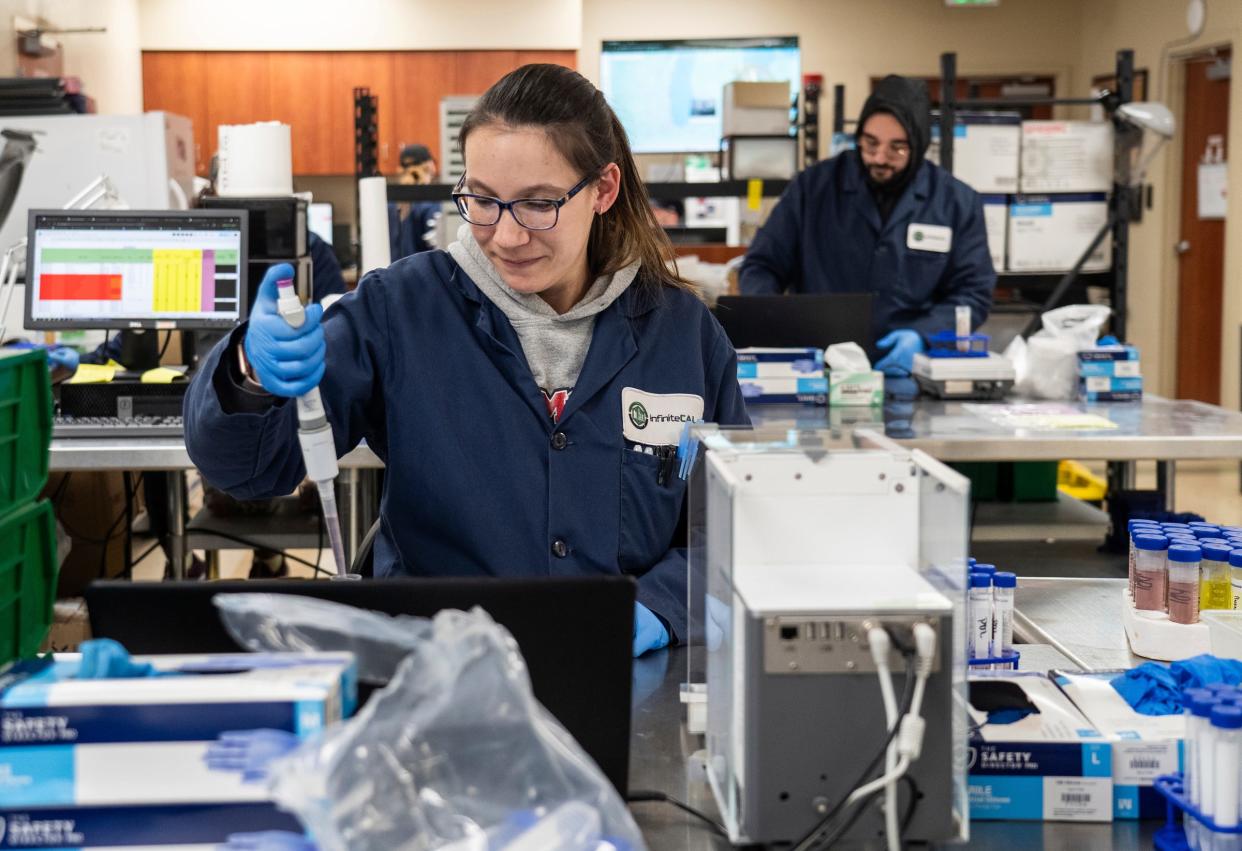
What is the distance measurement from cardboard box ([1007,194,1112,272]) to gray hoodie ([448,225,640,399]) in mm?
3441

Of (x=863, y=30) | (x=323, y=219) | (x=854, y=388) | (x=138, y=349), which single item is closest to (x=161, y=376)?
(x=138, y=349)

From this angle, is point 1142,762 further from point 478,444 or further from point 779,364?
point 779,364

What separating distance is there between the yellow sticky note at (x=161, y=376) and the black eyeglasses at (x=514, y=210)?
5.36 ft

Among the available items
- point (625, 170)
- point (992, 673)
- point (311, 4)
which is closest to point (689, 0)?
point (311, 4)

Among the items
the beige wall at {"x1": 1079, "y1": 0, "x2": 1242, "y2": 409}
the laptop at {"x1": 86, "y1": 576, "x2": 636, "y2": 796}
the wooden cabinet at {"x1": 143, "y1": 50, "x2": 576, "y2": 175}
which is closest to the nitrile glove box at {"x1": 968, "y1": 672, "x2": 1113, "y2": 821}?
the laptop at {"x1": 86, "y1": 576, "x2": 636, "y2": 796}

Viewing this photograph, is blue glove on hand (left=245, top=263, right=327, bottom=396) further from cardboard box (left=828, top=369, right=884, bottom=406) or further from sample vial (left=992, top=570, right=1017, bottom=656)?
cardboard box (left=828, top=369, right=884, bottom=406)

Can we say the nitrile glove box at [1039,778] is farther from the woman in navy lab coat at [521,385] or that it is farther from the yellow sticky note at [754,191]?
the yellow sticky note at [754,191]

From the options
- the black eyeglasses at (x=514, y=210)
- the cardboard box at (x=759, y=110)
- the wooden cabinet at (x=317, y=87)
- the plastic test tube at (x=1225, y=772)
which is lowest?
the plastic test tube at (x=1225, y=772)

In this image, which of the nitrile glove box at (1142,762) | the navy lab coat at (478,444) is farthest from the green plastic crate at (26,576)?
the nitrile glove box at (1142,762)

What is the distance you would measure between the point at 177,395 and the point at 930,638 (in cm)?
241

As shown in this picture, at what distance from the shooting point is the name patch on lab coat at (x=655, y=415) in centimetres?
170

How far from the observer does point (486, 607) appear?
1029mm

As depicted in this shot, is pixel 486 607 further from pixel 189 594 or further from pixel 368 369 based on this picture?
pixel 368 369

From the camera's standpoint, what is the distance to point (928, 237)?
393 centimetres
